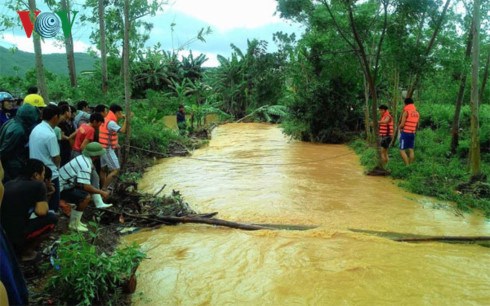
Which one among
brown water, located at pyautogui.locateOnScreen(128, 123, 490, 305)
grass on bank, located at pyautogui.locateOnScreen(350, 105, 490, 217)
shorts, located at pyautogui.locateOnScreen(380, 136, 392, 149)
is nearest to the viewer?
brown water, located at pyautogui.locateOnScreen(128, 123, 490, 305)

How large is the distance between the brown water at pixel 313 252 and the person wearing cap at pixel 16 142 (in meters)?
1.98

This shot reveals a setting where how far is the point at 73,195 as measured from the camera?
5.97 m

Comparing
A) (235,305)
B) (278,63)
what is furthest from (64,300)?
(278,63)

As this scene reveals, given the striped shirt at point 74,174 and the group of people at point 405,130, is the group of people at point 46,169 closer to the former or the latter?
the striped shirt at point 74,174

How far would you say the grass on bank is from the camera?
884 centimetres

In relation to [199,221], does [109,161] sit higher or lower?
higher

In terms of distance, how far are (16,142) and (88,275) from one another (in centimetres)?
258

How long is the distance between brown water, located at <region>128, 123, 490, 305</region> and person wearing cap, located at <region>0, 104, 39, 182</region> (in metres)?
1.98

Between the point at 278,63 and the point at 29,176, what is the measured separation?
26411mm

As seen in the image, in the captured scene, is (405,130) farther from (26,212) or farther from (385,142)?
(26,212)

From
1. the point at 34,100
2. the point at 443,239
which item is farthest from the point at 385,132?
the point at 34,100

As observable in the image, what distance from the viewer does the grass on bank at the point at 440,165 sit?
884 centimetres

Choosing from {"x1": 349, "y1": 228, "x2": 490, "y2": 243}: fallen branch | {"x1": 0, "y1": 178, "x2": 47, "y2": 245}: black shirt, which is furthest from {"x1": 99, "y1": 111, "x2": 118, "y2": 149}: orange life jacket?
{"x1": 349, "y1": 228, "x2": 490, "y2": 243}: fallen branch

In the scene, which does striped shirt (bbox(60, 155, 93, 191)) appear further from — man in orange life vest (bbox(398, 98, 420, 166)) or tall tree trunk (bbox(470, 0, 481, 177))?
man in orange life vest (bbox(398, 98, 420, 166))
